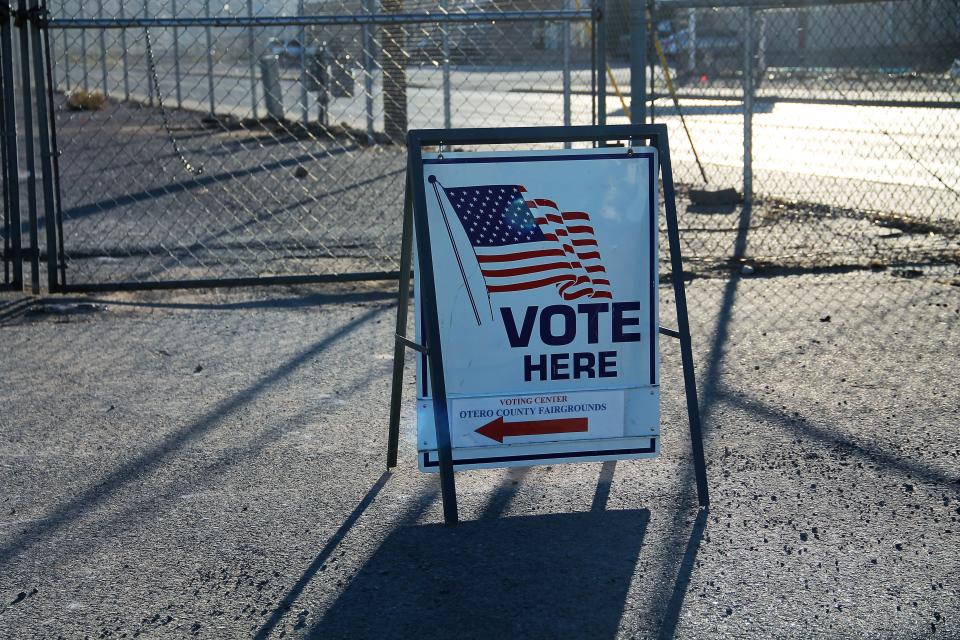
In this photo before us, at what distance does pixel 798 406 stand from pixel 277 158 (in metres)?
11.2

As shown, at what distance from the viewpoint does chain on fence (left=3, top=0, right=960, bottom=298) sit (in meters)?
8.60

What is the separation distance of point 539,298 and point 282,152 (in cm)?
1231

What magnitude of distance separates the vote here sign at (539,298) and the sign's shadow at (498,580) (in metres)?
0.32

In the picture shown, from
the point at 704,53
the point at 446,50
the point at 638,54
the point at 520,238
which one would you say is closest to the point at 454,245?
the point at 520,238

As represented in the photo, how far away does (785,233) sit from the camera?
9.48 m

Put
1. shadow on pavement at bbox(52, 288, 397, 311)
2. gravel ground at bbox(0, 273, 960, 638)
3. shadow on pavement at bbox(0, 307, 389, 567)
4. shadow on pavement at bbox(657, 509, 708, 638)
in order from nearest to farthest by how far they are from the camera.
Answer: shadow on pavement at bbox(657, 509, 708, 638) → gravel ground at bbox(0, 273, 960, 638) → shadow on pavement at bbox(0, 307, 389, 567) → shadow on pavement at bbox(52, 288, 397, 311)

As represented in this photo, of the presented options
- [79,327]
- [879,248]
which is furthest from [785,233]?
[79,327]

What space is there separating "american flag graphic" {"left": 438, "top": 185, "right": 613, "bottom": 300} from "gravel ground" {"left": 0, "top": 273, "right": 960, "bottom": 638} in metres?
0.83

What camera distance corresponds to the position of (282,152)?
15992mm

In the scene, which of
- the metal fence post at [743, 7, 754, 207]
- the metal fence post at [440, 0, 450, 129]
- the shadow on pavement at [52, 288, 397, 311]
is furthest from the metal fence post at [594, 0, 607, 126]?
the metal fence post at [440, 0, 450, 129]

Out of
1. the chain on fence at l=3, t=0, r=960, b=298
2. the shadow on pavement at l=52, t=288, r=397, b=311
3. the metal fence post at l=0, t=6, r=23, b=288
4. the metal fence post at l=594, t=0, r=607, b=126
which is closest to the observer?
the metal fence post at l=0, t=6, r=23, b=288

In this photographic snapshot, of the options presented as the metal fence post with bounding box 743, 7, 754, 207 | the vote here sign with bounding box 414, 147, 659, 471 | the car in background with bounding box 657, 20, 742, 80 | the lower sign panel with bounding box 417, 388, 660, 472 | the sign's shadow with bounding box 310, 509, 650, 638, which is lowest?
the sign's shadow with bounding box 310, 509, 650, 638

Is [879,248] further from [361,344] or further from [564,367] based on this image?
[564,367]

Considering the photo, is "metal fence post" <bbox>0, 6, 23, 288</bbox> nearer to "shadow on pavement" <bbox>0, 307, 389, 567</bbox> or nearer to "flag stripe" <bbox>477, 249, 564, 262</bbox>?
"shadow on pavement" <bbox>0, 307, 389, 567</bbox>
